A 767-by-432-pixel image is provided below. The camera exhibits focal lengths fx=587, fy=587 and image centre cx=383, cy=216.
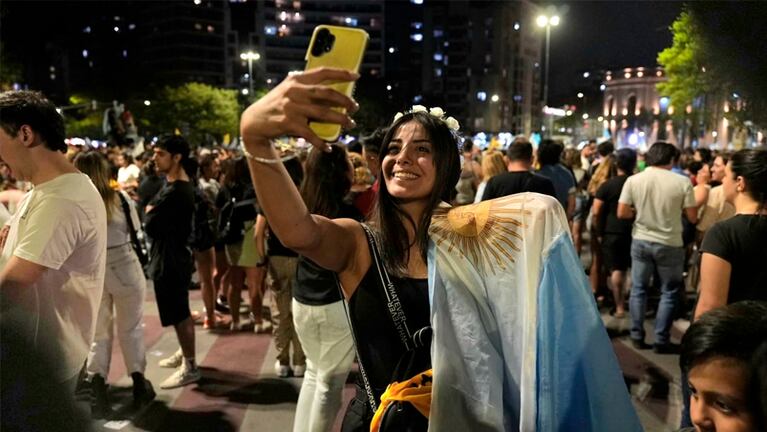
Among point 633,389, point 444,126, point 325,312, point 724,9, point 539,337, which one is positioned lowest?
point 633,389

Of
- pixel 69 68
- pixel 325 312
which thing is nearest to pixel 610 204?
pixel 325 312

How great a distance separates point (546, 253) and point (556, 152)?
5867 mm

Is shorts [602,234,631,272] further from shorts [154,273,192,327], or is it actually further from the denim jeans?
shorts [154,273,192,327]

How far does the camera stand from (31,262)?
240 centimetres

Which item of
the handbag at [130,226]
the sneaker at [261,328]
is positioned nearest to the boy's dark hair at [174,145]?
the handbag at [130,226]

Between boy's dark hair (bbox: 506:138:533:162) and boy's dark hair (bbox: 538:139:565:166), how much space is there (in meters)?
1.58

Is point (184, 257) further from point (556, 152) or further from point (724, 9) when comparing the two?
point (724, 9)

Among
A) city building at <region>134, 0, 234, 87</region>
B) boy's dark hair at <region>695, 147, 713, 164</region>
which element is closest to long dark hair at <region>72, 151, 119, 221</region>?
boy's dark hair at <region>695, 147, 713, 164</region>

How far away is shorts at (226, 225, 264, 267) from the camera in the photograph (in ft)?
20.9

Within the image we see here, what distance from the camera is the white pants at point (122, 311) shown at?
4676 millimetres

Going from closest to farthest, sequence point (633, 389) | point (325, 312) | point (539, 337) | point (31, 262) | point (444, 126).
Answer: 1. point (539, 337)
2. point (444, 126)
3. point (31, 262)
4. point (325, 312)
5. point (633, 389)

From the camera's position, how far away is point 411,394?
1.91 m

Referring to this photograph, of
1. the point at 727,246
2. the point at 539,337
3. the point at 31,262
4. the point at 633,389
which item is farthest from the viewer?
the point at 633,389

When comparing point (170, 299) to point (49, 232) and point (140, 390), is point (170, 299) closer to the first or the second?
point (140, 390)
